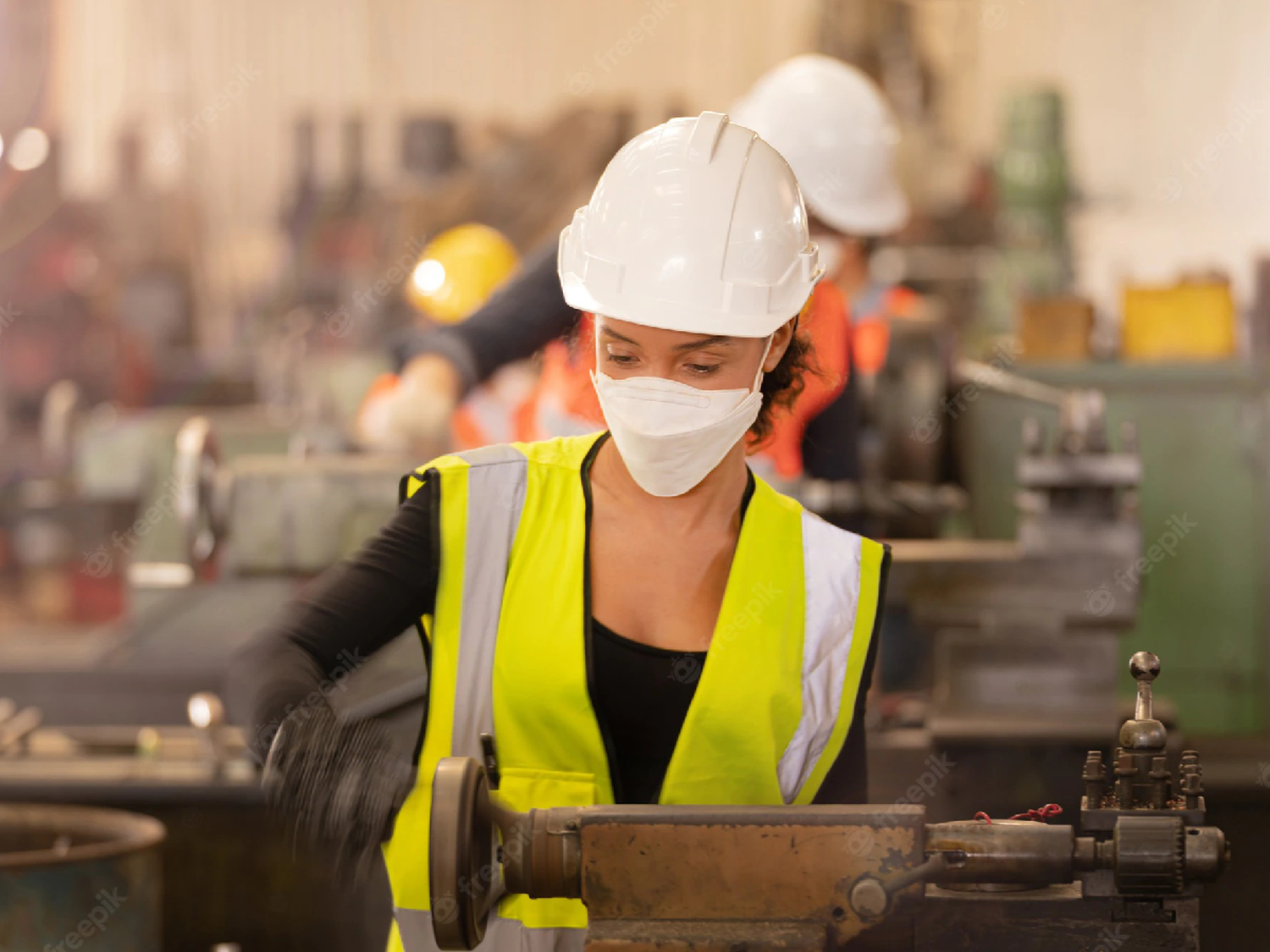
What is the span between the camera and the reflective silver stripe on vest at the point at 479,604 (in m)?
1.53

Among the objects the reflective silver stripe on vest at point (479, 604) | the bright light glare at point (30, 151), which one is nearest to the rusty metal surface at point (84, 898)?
the reflective silver stripe on vest at point (479, 604)

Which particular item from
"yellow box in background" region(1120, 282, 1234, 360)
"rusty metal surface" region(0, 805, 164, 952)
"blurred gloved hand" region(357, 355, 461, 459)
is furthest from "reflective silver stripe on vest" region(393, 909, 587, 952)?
"yellow box in background" region(1120, 282, 1234, 360)

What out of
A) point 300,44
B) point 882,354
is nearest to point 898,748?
point 882,354

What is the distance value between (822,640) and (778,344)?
0.30 metres

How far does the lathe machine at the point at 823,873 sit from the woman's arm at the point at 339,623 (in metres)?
0.23

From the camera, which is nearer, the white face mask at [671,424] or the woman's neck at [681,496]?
the white face mask at [671,424]

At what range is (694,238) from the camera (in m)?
1.47

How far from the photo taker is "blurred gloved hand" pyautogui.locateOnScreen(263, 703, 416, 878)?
1.31 meters

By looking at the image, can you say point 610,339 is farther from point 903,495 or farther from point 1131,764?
point 903,495

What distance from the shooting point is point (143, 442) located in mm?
4719

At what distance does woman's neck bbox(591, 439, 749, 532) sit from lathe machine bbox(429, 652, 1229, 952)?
408mm

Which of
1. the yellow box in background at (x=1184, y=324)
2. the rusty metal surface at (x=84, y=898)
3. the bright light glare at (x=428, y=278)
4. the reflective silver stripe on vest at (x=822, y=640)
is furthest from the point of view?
the yellow box in background at (x=1184, y=324)

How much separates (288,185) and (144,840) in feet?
25.4

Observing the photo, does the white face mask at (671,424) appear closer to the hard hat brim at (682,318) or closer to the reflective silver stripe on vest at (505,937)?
the hard hat brim at (682,318)
